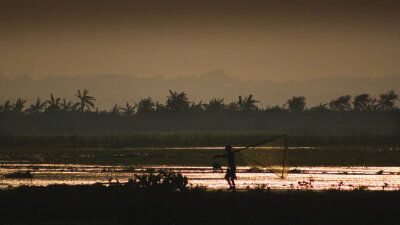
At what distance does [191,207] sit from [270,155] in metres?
7.19

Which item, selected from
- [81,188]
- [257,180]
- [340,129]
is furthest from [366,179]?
[340,129]

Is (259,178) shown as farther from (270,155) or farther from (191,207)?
(191,207)

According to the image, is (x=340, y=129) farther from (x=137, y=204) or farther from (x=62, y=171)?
(x=137, y=204)

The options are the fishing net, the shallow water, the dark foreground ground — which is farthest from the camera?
the shallow water

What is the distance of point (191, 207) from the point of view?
27.4m

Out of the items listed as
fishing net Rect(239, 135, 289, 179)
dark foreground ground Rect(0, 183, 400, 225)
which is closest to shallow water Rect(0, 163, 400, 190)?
fishing net Rect(239, 135, 289, 179)

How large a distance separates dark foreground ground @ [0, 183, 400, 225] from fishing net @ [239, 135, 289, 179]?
384 cm

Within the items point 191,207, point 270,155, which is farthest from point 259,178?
point 191,207

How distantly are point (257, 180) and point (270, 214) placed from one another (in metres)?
13.4

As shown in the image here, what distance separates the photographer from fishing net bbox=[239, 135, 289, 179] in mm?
32500

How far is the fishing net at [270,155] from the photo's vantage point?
1280 inches

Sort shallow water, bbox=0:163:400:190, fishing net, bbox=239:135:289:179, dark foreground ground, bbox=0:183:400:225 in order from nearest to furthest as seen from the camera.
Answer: dark foreground ground, bbox=0:183:400:225 → fishing net, bbox=239:135:289:179 → shallow water, bbox=0:163:400:190

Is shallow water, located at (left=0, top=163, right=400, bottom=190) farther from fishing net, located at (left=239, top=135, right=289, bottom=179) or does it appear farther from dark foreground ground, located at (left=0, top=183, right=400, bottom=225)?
dark foreground ground, located at (left=0, top=183, right=400, bottom=225)

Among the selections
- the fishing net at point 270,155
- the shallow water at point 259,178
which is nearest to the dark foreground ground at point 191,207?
the fishing net at point 270,155
